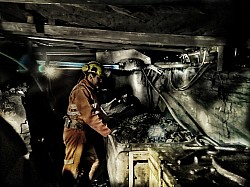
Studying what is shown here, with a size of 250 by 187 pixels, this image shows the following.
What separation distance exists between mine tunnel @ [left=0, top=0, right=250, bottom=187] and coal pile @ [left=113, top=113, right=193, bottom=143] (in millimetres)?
24

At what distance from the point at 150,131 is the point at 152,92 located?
3.35 metres

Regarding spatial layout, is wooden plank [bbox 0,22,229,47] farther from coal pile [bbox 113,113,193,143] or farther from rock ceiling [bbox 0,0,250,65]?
coal pile [bbox 113,113,193,143]

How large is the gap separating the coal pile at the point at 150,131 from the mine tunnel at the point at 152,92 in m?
0.02

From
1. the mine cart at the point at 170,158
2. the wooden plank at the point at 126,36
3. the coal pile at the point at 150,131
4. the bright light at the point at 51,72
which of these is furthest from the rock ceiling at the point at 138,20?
the bright light at the point at 51,72

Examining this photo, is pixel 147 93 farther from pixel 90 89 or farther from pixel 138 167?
pixel 138 167

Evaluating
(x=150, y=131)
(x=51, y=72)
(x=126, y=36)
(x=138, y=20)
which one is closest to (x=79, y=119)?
(x=150, y=131)

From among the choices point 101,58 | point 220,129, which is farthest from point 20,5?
point 101,58

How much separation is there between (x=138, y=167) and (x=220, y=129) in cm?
174

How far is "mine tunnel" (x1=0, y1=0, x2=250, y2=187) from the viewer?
327 centimetres

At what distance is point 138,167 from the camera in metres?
5.00

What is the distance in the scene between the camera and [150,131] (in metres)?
5.85

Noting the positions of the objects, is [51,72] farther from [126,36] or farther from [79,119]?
[126,36]

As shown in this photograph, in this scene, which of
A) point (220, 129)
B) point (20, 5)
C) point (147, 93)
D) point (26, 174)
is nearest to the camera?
point (20, 5)

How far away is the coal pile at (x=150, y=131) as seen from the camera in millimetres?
5277
